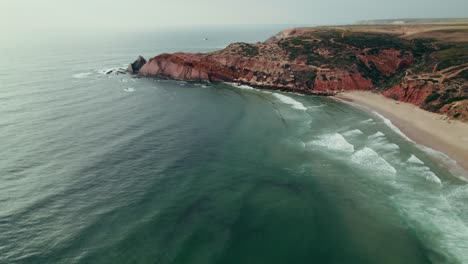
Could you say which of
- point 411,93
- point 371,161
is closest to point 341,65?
point 411,93

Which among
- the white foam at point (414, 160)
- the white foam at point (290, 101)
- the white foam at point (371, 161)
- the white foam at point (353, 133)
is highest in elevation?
the white foam at point (290, 101)

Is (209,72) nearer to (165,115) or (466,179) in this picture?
(165,115)

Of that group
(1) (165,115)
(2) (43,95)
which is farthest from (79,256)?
(2) (43,95)

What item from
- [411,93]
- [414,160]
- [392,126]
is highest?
[411,93]

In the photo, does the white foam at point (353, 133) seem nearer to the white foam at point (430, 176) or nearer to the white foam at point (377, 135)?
the white foam at point (377, 135)

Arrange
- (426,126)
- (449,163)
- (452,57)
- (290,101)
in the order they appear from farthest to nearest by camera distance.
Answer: (452,57) < (290,101) < (426,126) < (449,163)

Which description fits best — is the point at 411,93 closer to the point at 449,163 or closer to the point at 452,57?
the point at 452,57

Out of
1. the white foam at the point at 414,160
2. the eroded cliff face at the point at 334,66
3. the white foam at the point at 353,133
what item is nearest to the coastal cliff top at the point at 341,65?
the eroded cliff face at the point at 334,66

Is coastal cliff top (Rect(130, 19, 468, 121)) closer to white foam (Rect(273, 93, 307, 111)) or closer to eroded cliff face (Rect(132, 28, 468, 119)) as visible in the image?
eroded cliff face (Rect(132, 28, 468, 119))
